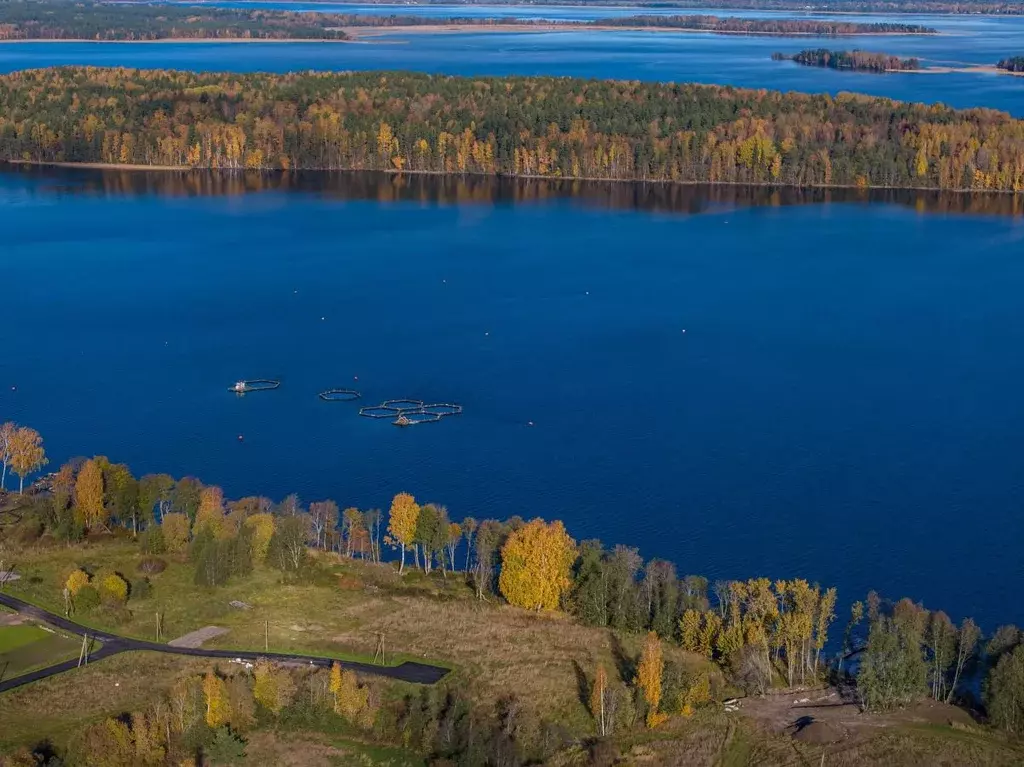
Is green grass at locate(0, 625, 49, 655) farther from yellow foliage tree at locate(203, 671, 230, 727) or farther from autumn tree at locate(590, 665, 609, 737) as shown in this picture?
autumn tree at locate(590, 665, 609, 737)

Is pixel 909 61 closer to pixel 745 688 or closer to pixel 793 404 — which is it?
pixel 793 404

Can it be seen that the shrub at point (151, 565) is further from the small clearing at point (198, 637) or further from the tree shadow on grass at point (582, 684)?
the tree shadow on grass at point (582, 684)

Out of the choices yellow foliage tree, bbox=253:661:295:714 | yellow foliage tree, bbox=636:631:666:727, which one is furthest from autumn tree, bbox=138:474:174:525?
yellow foliage tree, bbox=636:631:666:727

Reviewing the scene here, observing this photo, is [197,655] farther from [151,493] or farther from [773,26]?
[773,26]

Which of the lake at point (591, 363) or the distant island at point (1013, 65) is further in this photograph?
the distant island at point (1013, 65)

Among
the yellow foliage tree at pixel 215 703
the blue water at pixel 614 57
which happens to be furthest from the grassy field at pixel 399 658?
the blue water at pixel 614 57

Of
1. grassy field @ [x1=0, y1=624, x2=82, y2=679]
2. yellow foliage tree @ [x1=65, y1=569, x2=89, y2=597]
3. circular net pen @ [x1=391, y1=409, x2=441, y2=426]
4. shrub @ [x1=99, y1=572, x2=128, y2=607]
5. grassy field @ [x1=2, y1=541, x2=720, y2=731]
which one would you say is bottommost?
grassy field @ [x1=2, y1=541, x2=720, y2=731]

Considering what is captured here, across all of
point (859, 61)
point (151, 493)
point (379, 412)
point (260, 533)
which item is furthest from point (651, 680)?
point (859, 61)
